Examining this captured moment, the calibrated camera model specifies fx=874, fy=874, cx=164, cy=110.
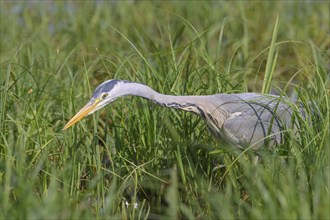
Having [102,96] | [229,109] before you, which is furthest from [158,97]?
[229,109]

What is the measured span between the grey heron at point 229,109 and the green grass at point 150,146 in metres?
0.11

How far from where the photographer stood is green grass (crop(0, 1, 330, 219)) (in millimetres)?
3590

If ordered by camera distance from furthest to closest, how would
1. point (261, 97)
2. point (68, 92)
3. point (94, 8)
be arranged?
1. point (94, 8)
2. point (68, 92)
3. point (261, 97)

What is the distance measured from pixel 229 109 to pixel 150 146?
1.60 feet

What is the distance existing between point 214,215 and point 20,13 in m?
4.12

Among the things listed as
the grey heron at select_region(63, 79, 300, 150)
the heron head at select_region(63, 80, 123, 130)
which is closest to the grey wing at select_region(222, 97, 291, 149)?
the grey heron at select_region(63, 79, 300, 150)

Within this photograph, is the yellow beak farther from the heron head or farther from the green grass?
the green grass

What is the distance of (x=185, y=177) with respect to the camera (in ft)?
15.1

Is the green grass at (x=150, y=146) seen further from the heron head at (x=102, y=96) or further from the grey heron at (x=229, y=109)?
the heron head at (x=102, y=96)

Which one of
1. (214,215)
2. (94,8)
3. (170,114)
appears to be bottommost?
(214,215)

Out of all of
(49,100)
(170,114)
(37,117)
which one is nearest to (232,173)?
(170,114)

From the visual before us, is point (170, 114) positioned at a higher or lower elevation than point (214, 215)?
higher

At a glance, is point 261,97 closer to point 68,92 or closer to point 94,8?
point 68,92

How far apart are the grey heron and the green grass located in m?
0.11
